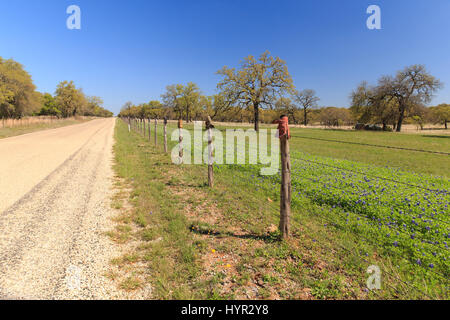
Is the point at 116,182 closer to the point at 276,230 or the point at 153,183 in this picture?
the point at 153,183

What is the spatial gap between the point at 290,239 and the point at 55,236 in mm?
5408

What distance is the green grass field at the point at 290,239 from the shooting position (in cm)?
321

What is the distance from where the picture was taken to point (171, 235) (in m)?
4.55

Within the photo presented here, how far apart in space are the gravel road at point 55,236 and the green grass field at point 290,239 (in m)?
0.45

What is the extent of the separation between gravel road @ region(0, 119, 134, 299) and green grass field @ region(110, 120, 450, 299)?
45 centimetres

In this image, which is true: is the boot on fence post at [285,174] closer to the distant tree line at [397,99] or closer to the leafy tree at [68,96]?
the distant tree line at [397,99]

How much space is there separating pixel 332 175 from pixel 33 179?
13527mm

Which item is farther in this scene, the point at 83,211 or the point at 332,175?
the point at 332,175

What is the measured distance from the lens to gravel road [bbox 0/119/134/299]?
10.00 feet

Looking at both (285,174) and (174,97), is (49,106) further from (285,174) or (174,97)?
(285,174)

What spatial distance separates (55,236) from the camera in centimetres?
441

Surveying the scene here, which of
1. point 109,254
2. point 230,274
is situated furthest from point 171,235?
point 230,274

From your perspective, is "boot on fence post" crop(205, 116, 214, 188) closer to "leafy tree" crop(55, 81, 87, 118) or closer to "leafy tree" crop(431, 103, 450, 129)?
"leafy tree" crop(431, 103, 450, 129)

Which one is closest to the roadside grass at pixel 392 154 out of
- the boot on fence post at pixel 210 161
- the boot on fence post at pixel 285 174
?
the boot on fence post at pixel 285 174
